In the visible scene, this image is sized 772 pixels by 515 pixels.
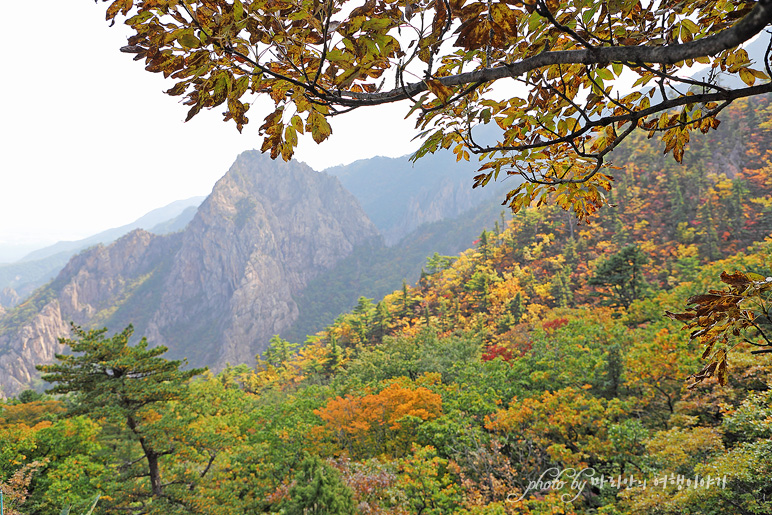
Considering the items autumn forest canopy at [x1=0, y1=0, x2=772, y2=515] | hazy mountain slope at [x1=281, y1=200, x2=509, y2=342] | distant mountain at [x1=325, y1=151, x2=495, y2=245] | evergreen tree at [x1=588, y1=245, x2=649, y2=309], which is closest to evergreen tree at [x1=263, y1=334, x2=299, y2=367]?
autumn forest canopy at [x1=0, y1=0, x2=772, y2=515]

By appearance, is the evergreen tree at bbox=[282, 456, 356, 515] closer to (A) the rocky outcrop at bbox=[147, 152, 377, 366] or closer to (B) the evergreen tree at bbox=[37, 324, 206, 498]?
(B) the evergreen tree at bbox=[37, 324, 206, 498]

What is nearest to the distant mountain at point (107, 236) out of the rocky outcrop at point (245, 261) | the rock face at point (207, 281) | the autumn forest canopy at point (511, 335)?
the rock face at point (207, 281)

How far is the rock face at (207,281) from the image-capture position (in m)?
71.1

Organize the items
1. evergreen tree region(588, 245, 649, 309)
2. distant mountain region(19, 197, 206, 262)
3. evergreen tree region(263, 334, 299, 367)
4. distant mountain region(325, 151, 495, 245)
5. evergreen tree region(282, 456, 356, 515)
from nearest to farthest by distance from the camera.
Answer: evergreen tree region(282, 456, 356, 515) < evergreen tree region(588, 245, 649, 309) < evergreen tree region(263, 334, 299, 367) < distant mountain region(325, 151, 495, 245) < distant mountain region(19, 197, 206, 262)

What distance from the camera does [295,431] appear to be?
955cm

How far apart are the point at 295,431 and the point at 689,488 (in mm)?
8327

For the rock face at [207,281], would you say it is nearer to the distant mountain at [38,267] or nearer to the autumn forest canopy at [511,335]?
the distant mountain at [38,267]

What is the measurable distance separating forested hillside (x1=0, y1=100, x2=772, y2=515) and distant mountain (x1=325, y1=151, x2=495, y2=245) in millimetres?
90893

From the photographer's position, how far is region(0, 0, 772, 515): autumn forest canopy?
888 millimetres

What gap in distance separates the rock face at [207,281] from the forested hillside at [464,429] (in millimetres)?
62540

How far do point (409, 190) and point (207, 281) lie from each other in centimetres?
8900

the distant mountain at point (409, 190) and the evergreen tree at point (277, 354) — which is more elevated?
the distant mountain at point (409, 190)

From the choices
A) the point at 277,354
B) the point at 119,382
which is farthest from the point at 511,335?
the point at 277,354

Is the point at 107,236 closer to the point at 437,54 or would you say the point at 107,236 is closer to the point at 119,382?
the point at 119,382
